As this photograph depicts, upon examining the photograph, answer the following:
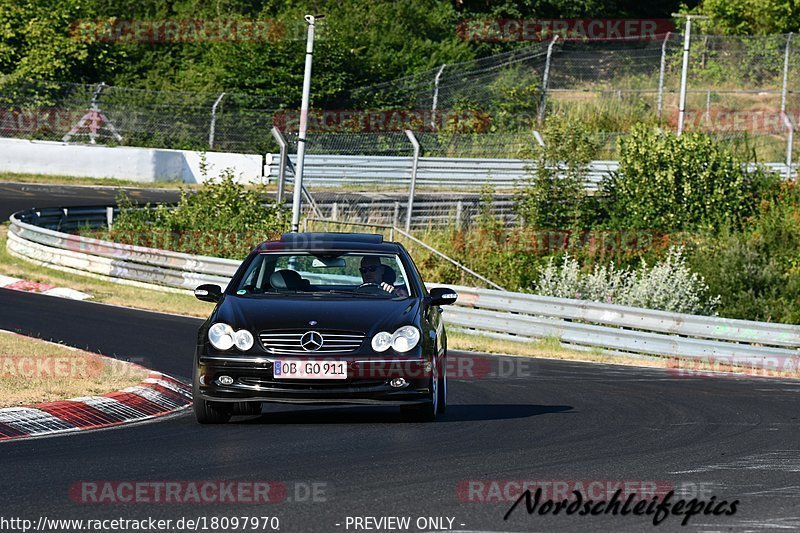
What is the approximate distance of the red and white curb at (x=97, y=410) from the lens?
9734mm

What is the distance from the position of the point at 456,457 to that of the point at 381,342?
1570 millimetres

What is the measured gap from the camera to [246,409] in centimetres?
1110

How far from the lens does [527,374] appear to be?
1614cm

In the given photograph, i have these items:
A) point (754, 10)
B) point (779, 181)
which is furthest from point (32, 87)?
point (754, 10)

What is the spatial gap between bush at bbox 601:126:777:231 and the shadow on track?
22.9 m

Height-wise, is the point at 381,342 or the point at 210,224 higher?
the point at 381,342

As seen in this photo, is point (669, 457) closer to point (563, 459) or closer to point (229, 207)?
point (563, 459)

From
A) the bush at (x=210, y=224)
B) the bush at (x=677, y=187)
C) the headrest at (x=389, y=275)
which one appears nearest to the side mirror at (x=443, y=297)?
the headrest at (x=389, y=275)

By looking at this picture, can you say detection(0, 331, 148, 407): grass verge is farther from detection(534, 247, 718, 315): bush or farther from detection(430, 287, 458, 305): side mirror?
detection(534, 247, 718, 315): bush

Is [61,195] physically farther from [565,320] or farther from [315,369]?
[315,369]

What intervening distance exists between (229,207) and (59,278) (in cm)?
476

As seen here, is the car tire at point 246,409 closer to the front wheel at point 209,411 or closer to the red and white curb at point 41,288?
the front wheel at point 209,411

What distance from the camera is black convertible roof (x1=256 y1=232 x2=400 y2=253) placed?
11398 mm

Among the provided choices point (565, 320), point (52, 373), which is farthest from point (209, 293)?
point (565, 320)
